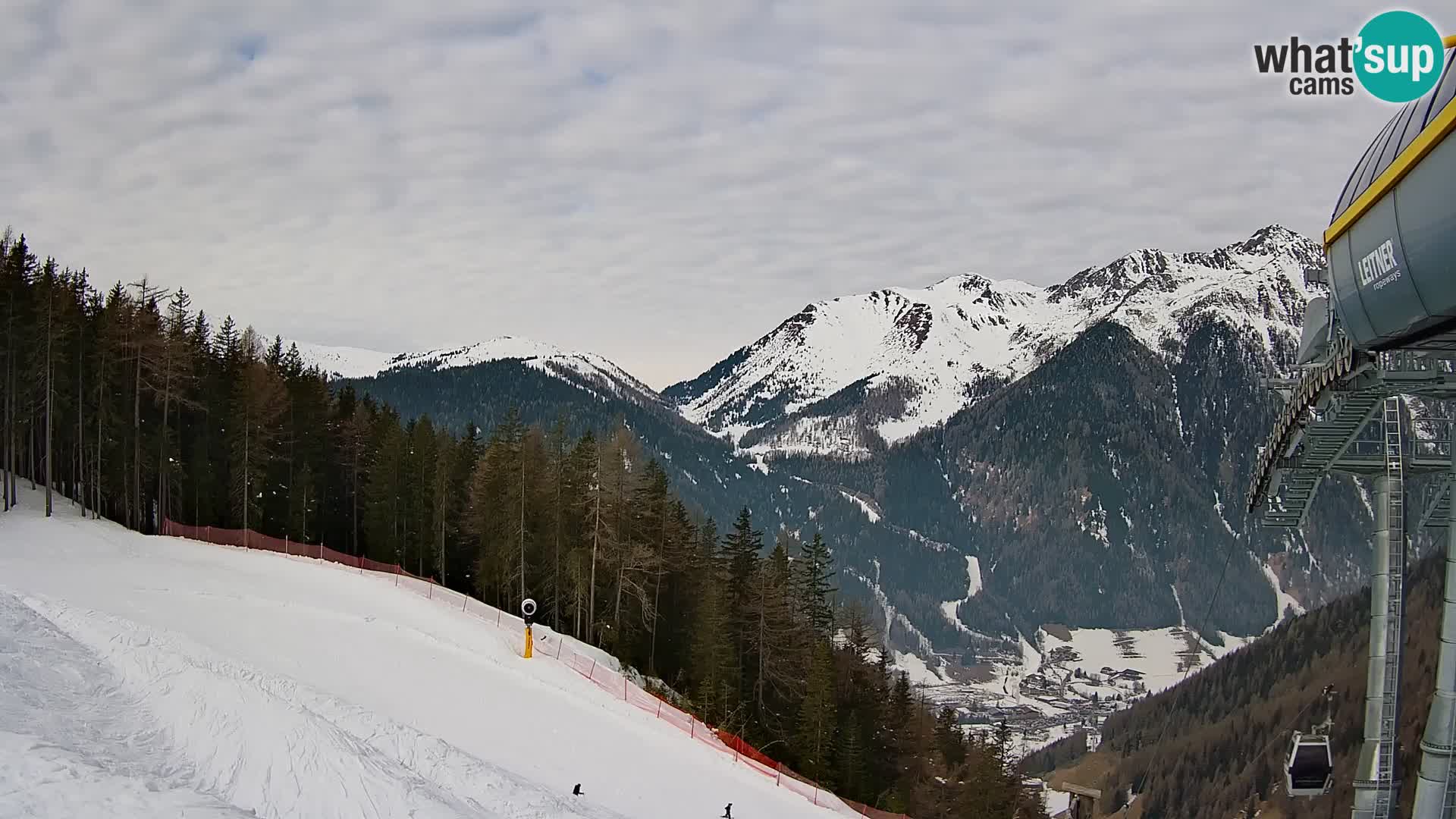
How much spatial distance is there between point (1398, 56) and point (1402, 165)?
522 centimetres

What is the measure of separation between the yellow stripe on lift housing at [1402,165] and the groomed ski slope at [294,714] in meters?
15.0

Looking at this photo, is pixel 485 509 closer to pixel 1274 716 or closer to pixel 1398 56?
pixel 1398 56

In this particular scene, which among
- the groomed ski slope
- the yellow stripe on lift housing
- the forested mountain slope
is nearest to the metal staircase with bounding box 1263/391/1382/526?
the yellow stripe on lift housing

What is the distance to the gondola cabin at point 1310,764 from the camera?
19672 mm

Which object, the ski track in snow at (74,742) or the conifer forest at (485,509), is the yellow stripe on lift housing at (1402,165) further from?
the conifer forest at (485,509)

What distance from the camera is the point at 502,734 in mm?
23797

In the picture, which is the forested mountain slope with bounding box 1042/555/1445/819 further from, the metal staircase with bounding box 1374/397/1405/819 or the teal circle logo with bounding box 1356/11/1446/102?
the teal circle logo with bounding box 1356/11/1446/102

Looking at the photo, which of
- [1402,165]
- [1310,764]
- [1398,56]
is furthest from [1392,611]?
[1402,165]

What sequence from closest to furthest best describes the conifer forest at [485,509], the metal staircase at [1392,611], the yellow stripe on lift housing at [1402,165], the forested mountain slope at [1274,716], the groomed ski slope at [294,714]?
the yellow stripe on lift housing at [1402,165], the groomed ski slope at [294,714], the metal staircase at [1392,611], the forested mountain slope at [1274,716], the conifer forest at [485,509]

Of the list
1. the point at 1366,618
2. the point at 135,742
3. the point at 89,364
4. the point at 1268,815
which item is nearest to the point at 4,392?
the point at 89,364

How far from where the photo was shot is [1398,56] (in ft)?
47.1

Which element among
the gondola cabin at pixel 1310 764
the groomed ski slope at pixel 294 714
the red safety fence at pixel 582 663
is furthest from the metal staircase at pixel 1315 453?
the red safety fence at pixel 582 663

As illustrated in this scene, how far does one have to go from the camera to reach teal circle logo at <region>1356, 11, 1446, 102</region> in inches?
558

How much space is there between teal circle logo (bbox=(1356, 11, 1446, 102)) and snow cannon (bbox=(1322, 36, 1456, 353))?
4.92ft
